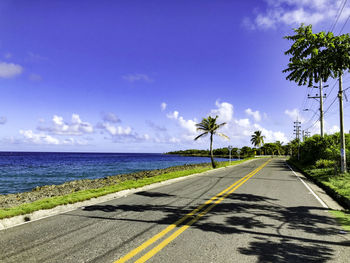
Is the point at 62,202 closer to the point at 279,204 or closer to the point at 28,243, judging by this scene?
the point at 28,243

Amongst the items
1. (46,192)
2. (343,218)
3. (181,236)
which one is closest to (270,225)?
(181,236)

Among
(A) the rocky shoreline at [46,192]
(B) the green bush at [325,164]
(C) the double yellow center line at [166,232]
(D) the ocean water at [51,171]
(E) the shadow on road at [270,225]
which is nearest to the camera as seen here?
(C) the double yellow center line at [166,232]

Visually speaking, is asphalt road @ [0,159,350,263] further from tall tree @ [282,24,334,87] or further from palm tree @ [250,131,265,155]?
palm tree @ [250,131,265,155]

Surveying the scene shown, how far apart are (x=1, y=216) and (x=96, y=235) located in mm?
2808

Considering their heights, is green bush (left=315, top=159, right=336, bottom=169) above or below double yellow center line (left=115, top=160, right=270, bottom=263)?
above

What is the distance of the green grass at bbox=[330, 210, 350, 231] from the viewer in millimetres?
5666

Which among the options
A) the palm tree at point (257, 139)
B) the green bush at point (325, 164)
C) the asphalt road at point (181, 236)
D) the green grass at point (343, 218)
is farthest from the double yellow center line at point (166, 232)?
the palm tree at point (257, 139)

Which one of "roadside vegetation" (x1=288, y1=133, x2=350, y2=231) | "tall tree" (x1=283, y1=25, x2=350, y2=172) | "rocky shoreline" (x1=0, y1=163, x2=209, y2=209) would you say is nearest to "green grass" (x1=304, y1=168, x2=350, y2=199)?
"roadside vegetation" (x1=288, y1=133, x2=350, y2=231)

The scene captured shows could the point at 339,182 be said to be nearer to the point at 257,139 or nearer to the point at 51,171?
the point at 51,171

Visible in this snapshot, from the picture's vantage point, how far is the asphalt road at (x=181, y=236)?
12.6 ft

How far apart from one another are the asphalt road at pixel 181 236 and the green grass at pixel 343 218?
0.70ft

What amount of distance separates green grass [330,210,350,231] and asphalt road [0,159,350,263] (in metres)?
0.21

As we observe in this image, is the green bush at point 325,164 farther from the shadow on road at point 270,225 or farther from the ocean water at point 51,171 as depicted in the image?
the ocean water at point 51,171

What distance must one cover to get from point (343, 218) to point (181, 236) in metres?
4.95
